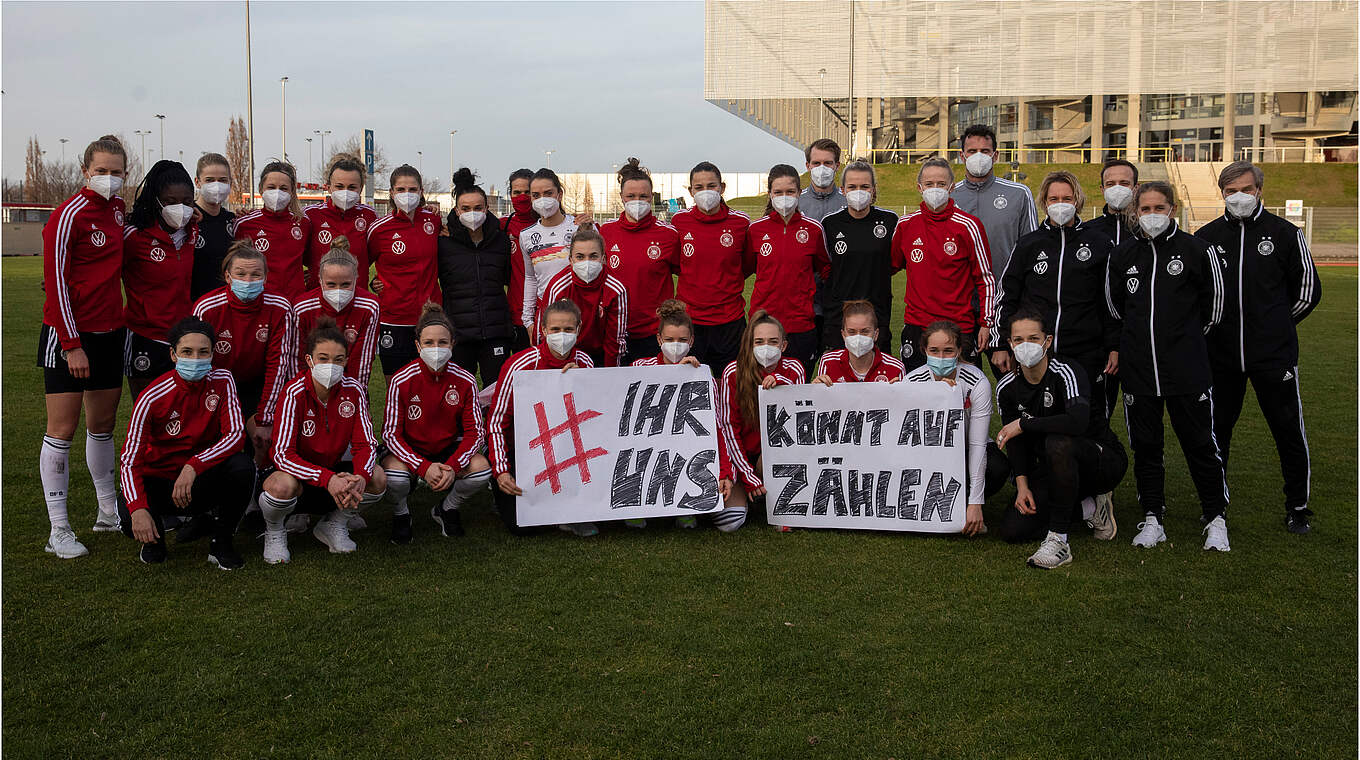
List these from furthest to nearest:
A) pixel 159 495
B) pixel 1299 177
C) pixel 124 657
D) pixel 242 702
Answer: pixel 1299 177 < pixel 159 495 < pixel 124 657 < pixel 242 702

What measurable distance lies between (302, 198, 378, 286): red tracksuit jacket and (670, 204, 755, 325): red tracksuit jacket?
6.98ft

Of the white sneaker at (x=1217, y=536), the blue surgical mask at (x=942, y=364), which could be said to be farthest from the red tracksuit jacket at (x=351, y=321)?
the white sneaker at (x=1217, y=536)

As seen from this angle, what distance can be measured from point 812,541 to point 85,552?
3.92m

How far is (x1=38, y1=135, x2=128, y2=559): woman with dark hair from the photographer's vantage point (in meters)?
5.57

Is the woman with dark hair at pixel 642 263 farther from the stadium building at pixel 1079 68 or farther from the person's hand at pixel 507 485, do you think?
the stadium building at pixel 1079 68

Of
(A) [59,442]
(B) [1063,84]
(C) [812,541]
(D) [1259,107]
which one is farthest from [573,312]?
(D) [1259,107]

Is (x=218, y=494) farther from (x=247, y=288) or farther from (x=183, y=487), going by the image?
(x=247, y=288)

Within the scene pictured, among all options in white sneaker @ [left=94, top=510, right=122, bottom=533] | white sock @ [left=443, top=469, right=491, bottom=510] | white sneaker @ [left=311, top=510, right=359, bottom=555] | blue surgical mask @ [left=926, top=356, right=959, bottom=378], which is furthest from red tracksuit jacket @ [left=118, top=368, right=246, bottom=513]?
blue surgical mask @ [left=926, top=356, right=959, bottom=378]

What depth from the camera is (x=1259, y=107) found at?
58812 mm

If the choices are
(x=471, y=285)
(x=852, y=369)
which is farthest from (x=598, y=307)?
(x=852, y=369)

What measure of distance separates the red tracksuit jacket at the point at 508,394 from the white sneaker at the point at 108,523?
2167mm

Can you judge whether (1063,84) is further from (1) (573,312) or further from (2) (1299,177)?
(1) (573,312)

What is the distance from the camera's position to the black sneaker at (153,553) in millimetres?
5512

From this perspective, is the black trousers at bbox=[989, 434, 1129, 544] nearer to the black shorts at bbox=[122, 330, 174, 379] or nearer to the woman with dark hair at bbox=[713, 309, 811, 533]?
the woman with dark hair at bbox=[713, 309, 811, 533]
